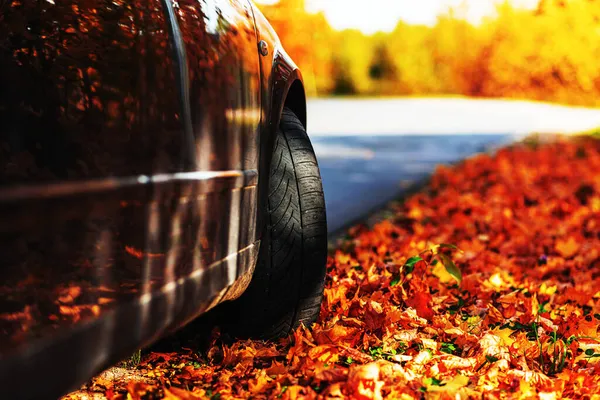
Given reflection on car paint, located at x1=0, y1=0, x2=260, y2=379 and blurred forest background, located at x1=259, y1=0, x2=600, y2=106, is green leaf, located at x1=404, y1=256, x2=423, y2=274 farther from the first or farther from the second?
blurred forest background, located at x1=259, y1=0, x2=600, y2=106

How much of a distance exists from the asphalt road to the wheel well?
2.99 m

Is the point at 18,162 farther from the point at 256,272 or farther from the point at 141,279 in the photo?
the point at 256,272

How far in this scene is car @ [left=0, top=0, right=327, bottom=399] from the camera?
5.54 ft

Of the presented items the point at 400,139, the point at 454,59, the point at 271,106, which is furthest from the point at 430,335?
the point at 454,59

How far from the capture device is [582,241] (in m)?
5.92

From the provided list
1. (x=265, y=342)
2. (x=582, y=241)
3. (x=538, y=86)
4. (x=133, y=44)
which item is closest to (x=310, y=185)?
(x=265, y=342)

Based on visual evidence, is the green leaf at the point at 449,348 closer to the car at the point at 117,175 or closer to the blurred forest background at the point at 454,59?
the car at the point at 117,175

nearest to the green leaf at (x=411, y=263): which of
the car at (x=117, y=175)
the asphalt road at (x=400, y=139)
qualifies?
the car at (x=117, y=175)

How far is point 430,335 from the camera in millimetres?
3264

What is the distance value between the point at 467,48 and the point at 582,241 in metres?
38.9

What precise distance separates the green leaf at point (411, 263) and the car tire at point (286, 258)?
80 cm

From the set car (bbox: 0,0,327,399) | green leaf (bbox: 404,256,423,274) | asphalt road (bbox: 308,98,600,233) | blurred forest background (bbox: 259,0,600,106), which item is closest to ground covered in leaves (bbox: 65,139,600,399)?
green leaf (bbox: 404,256,423,274)

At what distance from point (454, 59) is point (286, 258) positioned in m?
43.0

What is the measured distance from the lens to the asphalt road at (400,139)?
8.71 metres
